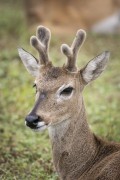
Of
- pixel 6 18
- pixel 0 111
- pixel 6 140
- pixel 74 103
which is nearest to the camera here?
pixel 74 103

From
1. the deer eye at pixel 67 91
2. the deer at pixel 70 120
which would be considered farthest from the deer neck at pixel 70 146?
the deer eye at pixel 67 91

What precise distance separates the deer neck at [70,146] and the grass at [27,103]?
59 cm

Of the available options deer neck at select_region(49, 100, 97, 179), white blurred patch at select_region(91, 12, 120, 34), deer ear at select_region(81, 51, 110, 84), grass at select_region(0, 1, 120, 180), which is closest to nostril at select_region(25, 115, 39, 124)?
deer neck at select_region(49, 100, 97, 179)

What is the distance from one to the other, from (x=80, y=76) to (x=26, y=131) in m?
2.31

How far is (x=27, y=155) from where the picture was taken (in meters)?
7.13

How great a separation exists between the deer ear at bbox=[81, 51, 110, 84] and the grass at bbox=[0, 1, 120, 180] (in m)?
1.16

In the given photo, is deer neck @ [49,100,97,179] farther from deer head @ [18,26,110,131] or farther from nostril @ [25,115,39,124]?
nostril @ [25,115,39,124]

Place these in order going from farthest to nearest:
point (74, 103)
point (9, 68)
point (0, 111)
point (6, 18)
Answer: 1. point (6, 18)
2. point (9, 68)
3. point (0, 111)
4. point (74, 103)

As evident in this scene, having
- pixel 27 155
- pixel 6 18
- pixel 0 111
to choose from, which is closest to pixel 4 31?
pixel 6 18

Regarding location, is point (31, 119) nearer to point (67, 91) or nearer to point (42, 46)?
point (67, 91)

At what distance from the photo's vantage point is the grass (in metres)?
6.84

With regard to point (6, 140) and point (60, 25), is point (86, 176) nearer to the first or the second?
point (6, 140)

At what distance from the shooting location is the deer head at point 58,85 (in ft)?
18.1

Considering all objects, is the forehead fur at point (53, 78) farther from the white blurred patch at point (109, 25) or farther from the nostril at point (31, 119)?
the white blurred patch at point (109, 25)
